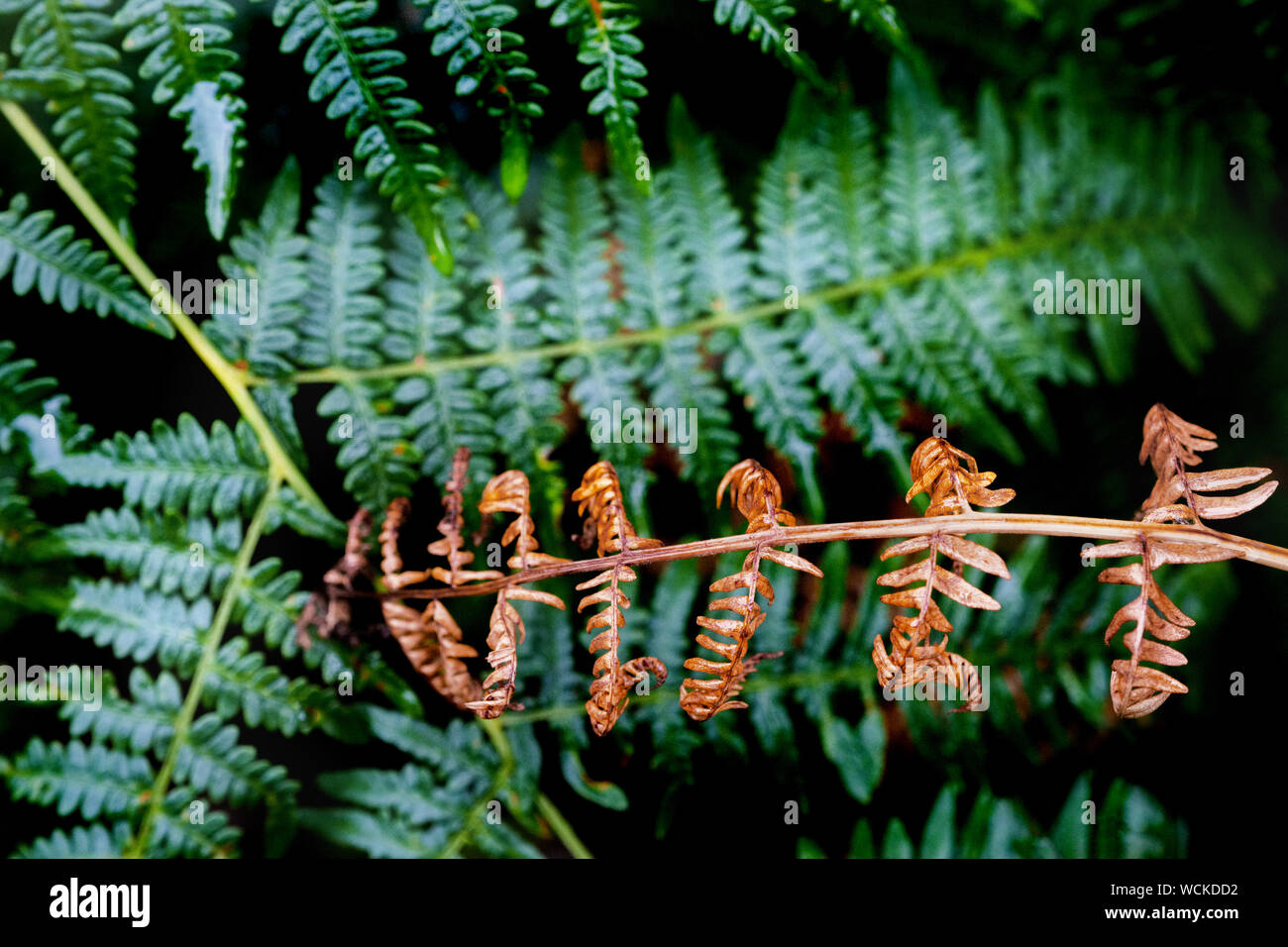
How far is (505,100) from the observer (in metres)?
1.20

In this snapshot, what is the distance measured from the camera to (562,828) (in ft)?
5.18

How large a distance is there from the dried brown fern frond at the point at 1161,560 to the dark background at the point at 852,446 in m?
0.52

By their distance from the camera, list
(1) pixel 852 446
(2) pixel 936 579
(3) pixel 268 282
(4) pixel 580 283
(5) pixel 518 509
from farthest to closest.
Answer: (1) pixel 852 446
(4) pixel 580 283
(3) pixel 268 282
(5) pixel 518 509
(2) pixel 936 579

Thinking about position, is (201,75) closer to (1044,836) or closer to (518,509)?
(518,509)

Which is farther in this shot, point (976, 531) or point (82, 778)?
point (82, 778)

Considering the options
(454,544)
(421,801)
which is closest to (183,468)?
(454,544)

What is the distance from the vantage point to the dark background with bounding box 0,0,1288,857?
1499mm

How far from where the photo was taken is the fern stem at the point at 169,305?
1.29 meters

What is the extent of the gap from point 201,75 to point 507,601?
0.96 meters

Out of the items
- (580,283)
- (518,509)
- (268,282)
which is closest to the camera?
(518,509)

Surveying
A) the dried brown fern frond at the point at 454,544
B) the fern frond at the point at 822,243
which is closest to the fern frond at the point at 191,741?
the dried brown fern frond at the point at 454,544

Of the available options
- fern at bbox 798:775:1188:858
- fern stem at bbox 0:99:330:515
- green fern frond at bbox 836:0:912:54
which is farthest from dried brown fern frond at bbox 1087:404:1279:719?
fern stem at bbox 0:99:330:515
